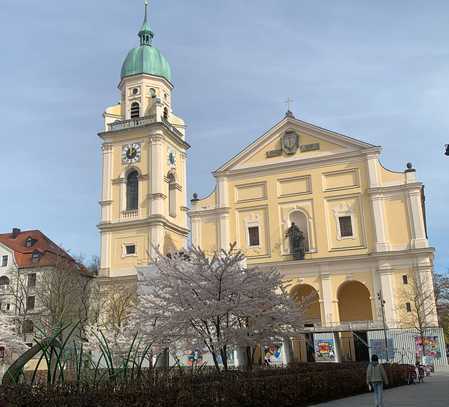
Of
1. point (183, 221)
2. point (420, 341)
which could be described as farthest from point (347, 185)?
point (183, 221)

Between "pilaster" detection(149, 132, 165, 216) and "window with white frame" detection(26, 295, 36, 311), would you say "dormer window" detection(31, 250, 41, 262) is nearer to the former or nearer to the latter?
"window with white frame" detection(26, 295, 36, 311)

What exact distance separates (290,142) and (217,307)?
94.4 ft

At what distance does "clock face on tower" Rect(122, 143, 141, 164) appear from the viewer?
175ft

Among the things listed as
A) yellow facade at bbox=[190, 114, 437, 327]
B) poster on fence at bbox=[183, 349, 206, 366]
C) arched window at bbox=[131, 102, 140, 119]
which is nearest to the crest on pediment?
yellow facade at bbox=[190, 114, 437, 327]

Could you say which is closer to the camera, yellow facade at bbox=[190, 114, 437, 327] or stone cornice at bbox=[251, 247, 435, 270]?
stone cornice at bbox=[251, 247, 435, 270]

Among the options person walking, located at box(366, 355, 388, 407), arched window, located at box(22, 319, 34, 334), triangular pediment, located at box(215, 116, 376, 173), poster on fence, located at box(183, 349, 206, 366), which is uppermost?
triangular pediment, located at box(215, 116, 376, 173)

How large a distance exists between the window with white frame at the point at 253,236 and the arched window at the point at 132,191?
11651mm

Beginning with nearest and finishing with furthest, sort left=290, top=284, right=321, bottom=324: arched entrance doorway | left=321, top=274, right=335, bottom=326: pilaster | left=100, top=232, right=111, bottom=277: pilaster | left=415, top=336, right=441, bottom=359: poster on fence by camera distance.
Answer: left=415, top=336, right=441, bottom=359: poster on fence
left=321, top=274, right=335, bottom=326: pilaster
left=290, top=284, right=321, bottom=324: arched entrance doorway
left=100, top=232, right=111, bottom=277: pilaster

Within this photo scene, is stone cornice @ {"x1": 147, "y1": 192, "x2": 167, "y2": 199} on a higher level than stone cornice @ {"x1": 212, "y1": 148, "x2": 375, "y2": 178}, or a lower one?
lower

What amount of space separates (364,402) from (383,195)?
27.9 metres

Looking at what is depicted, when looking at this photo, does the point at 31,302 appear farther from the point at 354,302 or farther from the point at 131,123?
the point at 354,302

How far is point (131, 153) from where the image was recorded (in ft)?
176

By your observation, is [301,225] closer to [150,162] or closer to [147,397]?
[150,162]

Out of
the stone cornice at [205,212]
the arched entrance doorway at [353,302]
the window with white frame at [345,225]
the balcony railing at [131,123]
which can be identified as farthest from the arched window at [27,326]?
the window with white frame at [345,225]
